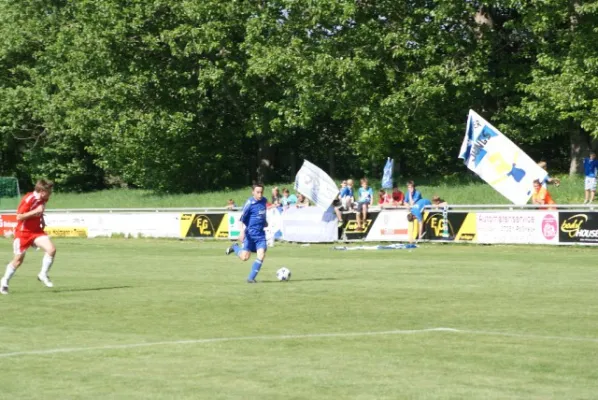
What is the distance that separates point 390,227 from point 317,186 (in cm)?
272

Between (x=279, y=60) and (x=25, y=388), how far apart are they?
37.0 meters

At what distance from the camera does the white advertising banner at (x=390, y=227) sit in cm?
3534

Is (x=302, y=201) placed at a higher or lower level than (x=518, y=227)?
higher

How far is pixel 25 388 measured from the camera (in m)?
9.45

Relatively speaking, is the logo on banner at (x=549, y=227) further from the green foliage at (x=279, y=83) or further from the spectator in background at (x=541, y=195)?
the green foliage at (x=279, y=83)

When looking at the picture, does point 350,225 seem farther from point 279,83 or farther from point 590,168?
point 279,83

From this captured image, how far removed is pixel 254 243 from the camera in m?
20.6

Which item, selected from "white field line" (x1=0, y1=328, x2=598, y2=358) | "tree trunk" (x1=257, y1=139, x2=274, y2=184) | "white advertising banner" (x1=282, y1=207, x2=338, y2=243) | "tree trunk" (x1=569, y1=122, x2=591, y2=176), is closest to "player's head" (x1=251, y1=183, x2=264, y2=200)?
"white field line" (x1=0, y1=328, x2=598, y2=358)

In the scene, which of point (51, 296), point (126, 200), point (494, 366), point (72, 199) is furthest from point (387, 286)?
point (72, 199)

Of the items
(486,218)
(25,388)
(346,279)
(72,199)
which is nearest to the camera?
(25,388)

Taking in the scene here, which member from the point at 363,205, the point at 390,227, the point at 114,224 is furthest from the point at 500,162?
the point at 114,224

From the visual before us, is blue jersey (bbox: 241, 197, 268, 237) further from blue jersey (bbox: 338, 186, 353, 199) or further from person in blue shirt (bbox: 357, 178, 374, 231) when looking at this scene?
blue jersey (bbox: 338, 186, 353, 199)

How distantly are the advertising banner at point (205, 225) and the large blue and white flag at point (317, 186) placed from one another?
388 cm

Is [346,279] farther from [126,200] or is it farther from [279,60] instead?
[126,200]
